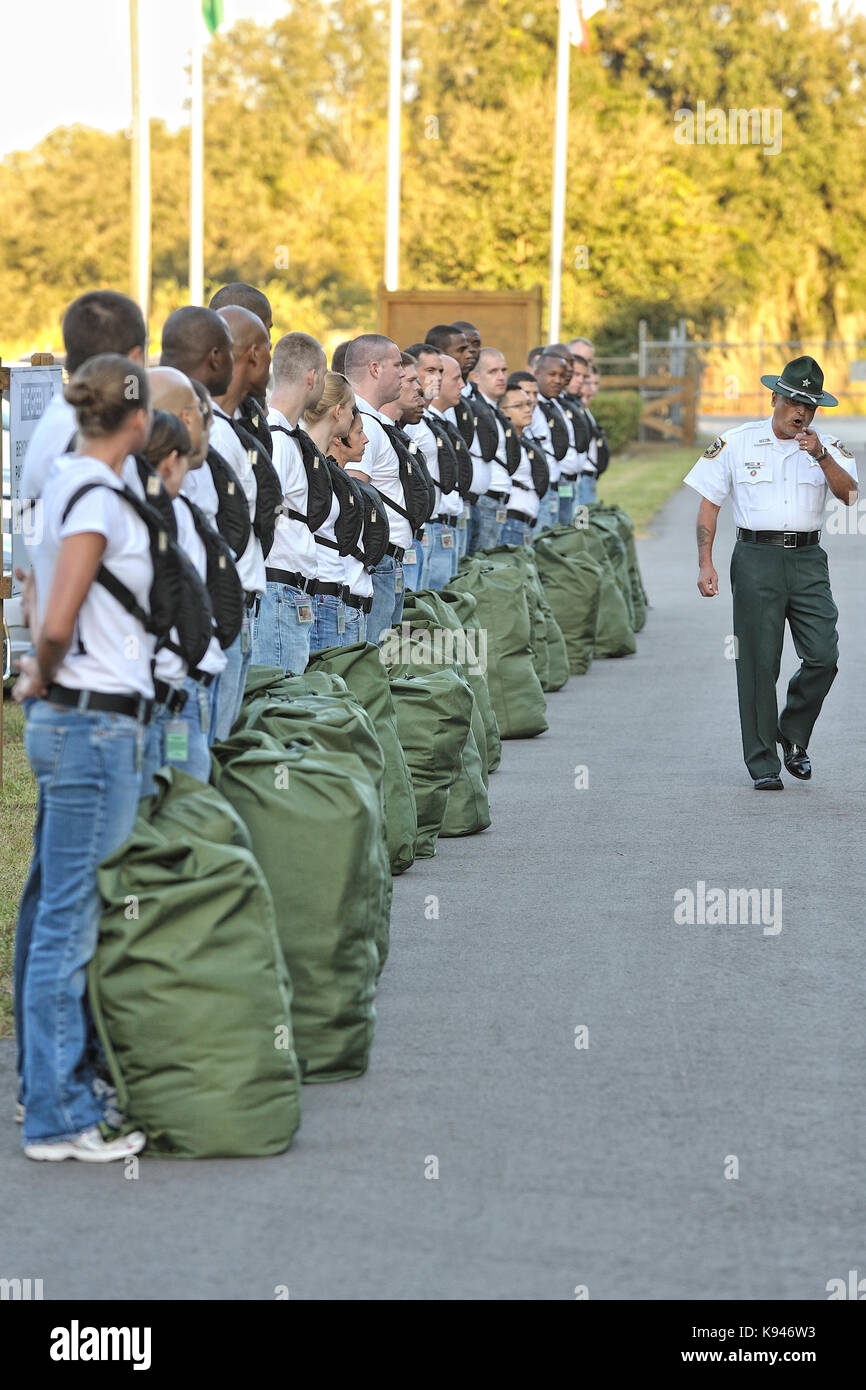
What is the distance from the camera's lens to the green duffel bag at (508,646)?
37.4ft

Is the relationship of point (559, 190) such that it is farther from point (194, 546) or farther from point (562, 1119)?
point (562, 1119)

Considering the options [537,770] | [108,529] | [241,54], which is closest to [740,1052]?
[108,529]

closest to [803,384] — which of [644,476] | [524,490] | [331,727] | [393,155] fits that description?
[524,490]

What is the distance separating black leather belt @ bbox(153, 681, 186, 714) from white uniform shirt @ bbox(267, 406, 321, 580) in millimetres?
2447

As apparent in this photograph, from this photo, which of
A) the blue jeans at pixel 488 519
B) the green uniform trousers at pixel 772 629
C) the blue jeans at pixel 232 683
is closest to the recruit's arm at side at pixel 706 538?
the green uniform trousers at pixel 772 629

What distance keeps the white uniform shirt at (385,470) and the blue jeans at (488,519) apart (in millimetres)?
4050

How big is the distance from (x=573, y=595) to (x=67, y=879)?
968cm

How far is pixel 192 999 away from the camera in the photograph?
5.13m

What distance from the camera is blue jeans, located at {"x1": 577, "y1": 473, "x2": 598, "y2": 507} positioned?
17875 mm

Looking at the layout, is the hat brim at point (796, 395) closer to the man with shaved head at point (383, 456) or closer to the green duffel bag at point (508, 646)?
the man with shaved head at point (383, 456)

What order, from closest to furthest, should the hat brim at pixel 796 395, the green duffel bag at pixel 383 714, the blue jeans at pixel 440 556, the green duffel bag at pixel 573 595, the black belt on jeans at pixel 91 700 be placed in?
the black belt on jeans at pixel 91 700, the green duffel bag at pixel 383 714, the hat brim at pixel 796 395, the blue jeans at pixel 440 556, the green duffel bag at pixel 573 595

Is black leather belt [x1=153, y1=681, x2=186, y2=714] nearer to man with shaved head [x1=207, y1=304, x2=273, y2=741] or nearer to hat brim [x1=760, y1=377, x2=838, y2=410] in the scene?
man with shaved head [x1=207, y1=304, x2=273, y2=741]
